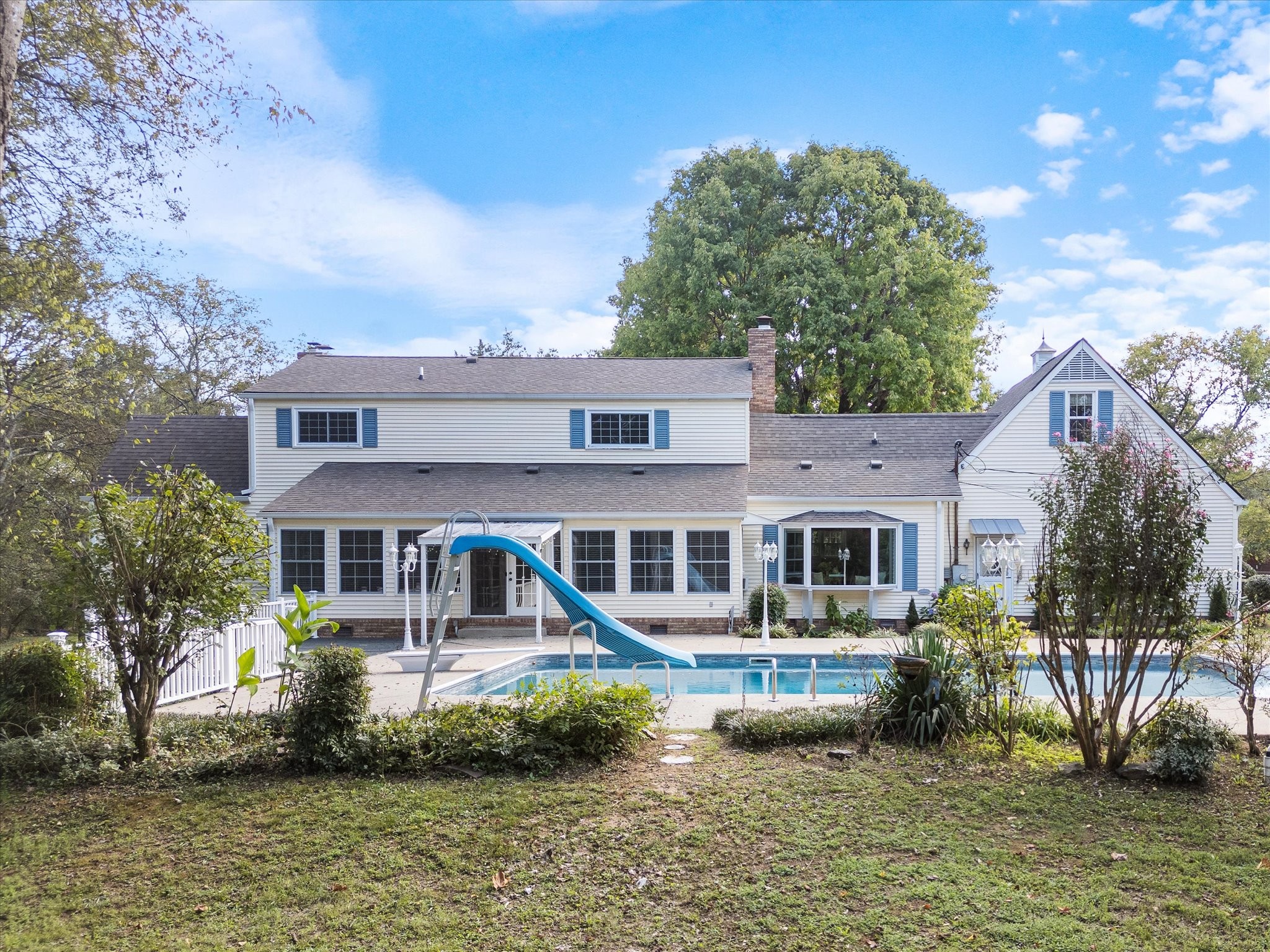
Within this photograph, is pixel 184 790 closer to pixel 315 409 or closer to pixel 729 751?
pixel 729 751

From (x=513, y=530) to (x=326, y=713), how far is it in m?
9.74

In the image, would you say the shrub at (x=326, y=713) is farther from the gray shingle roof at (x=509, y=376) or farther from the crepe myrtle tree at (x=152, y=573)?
the gray shingle roof at (x=509, y=376)

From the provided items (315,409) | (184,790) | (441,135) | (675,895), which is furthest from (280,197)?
(675,895)

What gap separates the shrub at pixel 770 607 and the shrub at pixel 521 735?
10.6 m

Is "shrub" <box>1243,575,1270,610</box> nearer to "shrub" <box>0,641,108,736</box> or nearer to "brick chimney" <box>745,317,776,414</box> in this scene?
"brick chimney" <box>745,317,776,414</box>

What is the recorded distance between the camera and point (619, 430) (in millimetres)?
19703

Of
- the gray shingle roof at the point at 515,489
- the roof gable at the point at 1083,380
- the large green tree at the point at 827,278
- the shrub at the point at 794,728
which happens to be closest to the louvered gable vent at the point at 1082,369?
the roof gable at the point at 1083,380

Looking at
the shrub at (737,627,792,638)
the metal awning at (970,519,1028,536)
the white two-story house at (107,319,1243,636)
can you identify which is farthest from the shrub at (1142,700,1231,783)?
the metal awning at (970,519,1028,536)

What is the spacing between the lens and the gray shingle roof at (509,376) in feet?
63.9

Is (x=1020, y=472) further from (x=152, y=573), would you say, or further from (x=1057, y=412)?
(x=152, y=573)

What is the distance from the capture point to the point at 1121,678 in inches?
244

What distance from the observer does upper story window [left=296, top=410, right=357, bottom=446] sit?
19.4 metres

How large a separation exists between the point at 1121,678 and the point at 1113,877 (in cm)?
211

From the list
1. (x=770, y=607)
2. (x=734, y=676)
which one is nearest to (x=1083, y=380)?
(x=770, y=607)
